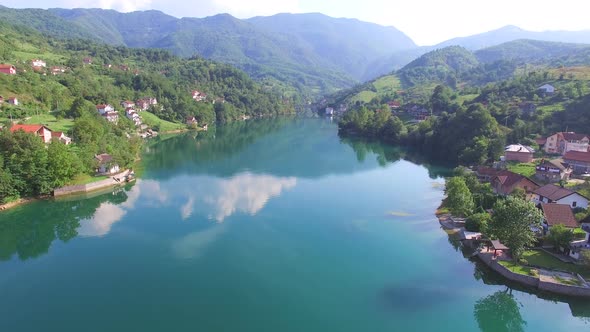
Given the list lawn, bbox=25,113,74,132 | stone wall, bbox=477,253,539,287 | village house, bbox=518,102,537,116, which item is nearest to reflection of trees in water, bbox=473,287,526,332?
stone wall, bbox=477,253,539,287

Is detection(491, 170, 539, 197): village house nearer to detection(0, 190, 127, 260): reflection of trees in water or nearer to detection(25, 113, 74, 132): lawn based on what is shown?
detection(0, 190, 127, 260): reflection of trees in water

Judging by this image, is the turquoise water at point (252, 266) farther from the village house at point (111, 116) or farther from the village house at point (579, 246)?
the village house at point (111, 116)

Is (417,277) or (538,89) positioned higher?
(538,89)

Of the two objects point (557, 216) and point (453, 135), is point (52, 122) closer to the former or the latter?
point (453, 135)

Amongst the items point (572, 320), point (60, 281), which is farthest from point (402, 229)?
point (60, 281)

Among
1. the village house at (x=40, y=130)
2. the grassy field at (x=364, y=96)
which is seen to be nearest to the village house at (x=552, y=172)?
the village house at (x=40, y=130)

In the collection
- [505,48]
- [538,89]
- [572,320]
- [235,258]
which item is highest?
[505,48]

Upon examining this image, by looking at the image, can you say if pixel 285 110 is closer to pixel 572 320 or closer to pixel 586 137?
pixel 586 137
